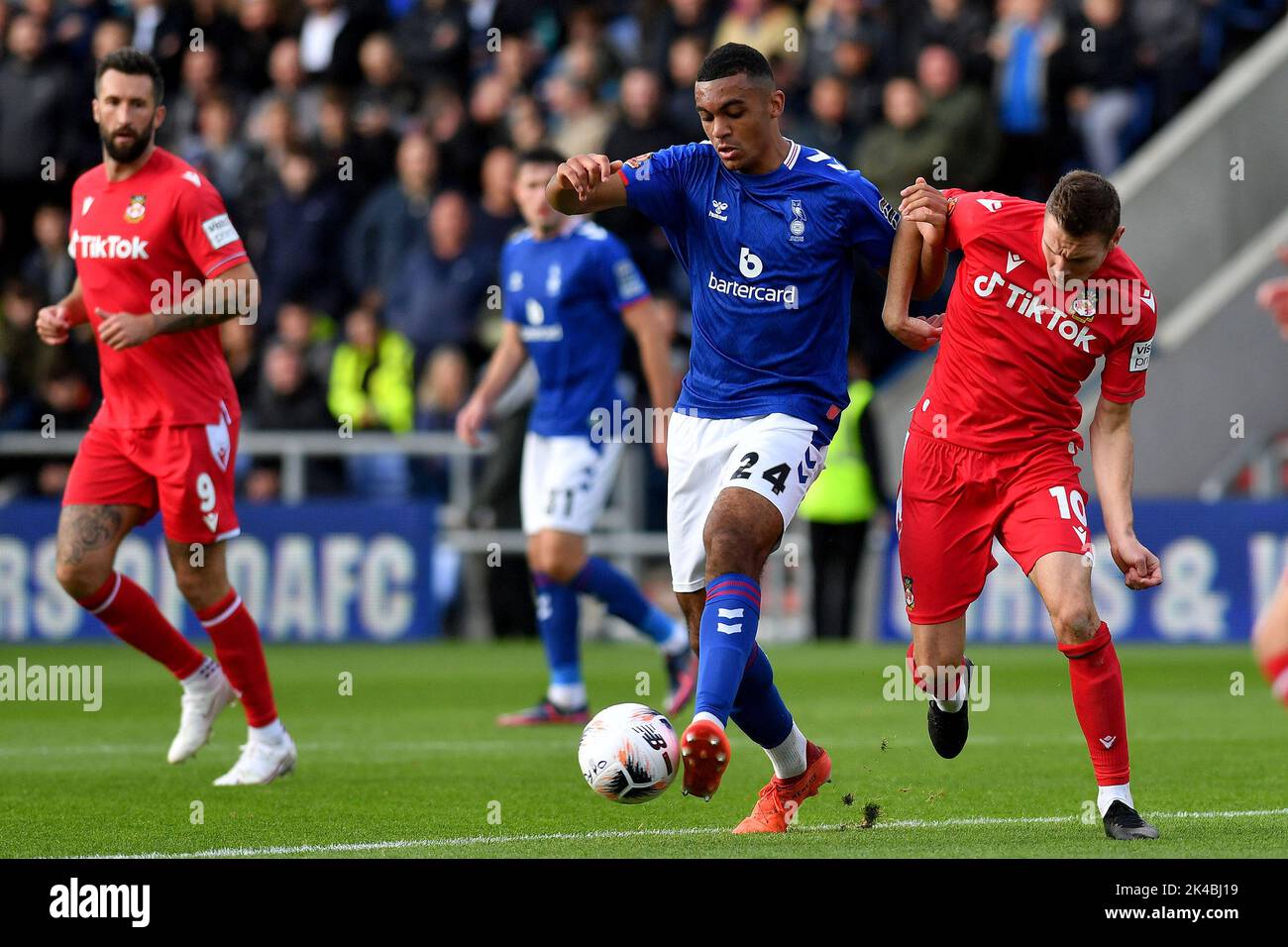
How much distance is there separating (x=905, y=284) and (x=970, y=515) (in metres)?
0.84

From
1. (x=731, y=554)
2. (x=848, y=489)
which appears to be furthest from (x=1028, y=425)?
(x=848, y=489)

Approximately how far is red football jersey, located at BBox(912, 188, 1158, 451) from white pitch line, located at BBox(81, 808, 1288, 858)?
4.29 feet

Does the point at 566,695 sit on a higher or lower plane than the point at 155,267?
lower

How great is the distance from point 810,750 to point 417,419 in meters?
10.7

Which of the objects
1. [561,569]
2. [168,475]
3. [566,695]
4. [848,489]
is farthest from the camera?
[848,489]

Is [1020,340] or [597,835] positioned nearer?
[597,835]

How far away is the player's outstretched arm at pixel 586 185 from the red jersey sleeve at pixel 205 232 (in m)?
1.99

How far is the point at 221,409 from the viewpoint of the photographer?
883cm

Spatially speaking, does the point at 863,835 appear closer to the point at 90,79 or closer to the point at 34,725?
the point at 34,725

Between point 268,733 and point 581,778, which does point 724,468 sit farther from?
Result: point 268,733

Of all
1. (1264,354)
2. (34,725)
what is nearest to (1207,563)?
(1264,354)

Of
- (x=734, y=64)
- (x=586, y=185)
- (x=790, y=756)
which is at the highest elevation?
(x=734, y=64)

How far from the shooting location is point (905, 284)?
7.16m

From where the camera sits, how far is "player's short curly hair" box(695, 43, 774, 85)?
23.1 ft
